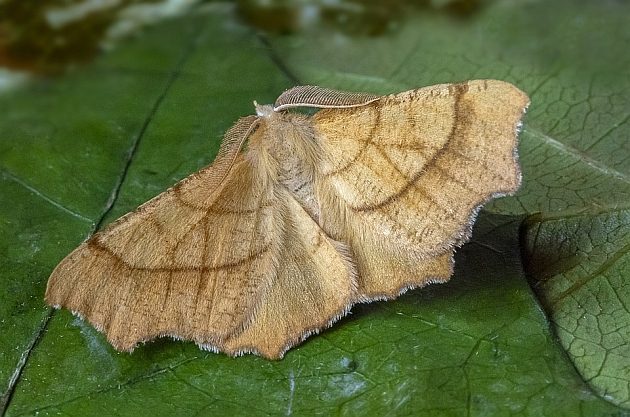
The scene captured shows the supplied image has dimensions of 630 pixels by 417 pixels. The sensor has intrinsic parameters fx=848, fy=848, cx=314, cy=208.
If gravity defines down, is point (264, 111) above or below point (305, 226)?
above

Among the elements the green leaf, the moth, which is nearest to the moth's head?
the moth

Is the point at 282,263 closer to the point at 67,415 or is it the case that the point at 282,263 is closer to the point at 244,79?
the point at 67,415

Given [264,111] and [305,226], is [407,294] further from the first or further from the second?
→ [264,111]

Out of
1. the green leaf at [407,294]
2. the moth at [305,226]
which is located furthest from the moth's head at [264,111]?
the green leaf at [407,294]

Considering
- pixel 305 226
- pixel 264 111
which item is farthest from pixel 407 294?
pixel 264 111

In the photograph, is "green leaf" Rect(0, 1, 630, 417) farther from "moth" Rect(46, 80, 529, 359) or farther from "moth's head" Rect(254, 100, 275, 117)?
"moth's head" Rect(254, 100, 275, 117)
